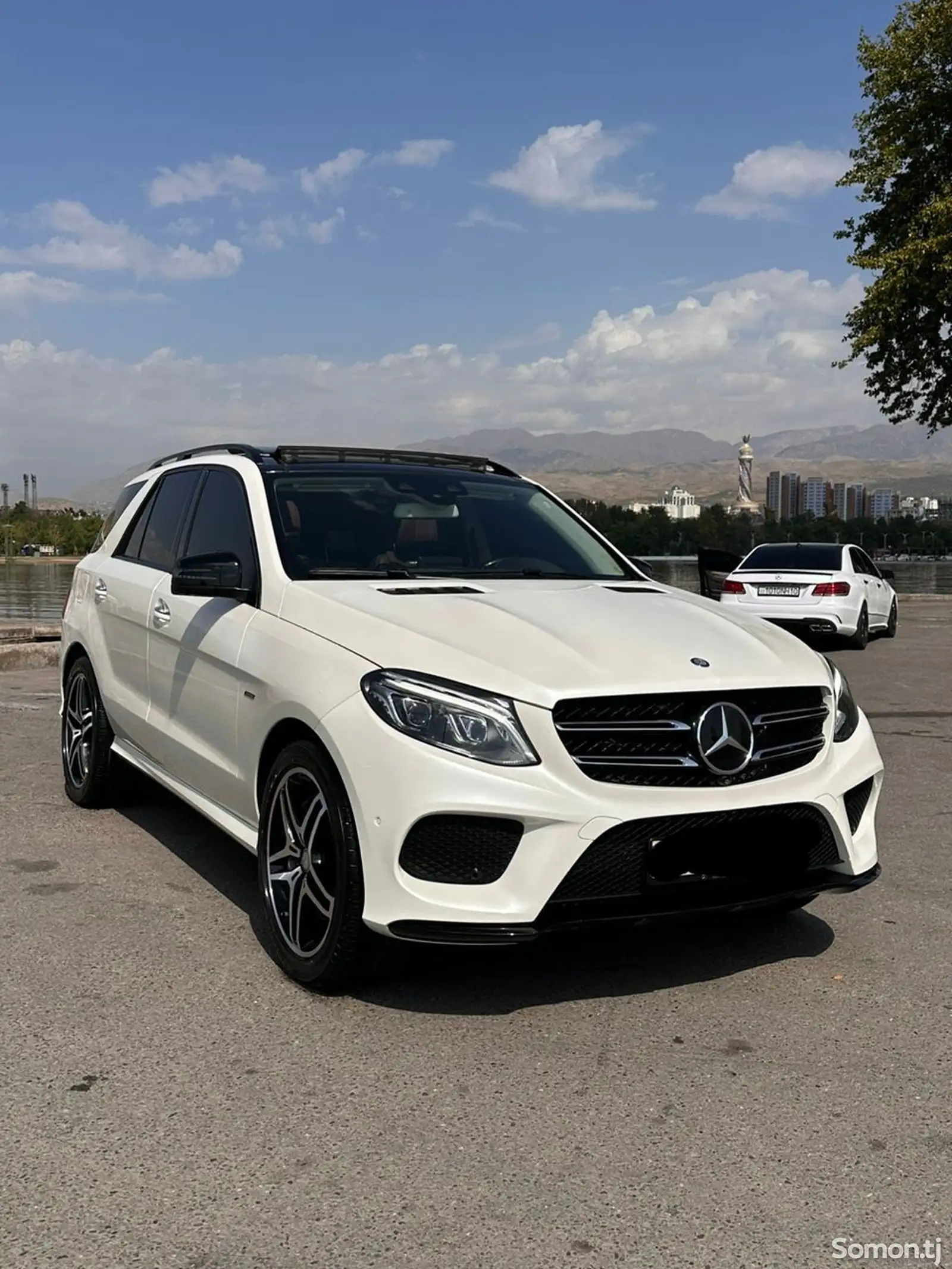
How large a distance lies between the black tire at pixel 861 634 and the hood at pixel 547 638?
11.1 m

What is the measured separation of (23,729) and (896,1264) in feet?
24.1

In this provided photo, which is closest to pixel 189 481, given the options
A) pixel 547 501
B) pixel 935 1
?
pixel 547 501

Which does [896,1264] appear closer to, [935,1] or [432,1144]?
[432,1144]

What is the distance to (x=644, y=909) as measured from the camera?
3295 millimetres

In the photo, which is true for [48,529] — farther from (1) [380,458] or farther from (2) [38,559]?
(1) [380,458]

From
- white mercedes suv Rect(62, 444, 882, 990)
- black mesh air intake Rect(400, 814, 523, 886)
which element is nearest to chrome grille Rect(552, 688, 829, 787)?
white mercedes suv Rect(62, 444, 882, 990)

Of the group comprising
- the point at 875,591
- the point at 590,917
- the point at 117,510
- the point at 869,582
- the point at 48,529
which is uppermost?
the point at 48,529

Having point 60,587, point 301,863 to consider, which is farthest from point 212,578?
point 60,587

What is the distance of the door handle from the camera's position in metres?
4.90

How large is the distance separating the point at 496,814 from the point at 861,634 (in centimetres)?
1262

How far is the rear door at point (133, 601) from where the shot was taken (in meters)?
5.23

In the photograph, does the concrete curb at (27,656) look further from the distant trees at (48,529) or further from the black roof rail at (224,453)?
the distant trees at (48,529)

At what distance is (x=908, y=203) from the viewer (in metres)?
24.9

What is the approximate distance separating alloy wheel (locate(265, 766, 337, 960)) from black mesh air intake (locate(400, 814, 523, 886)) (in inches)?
13.0
